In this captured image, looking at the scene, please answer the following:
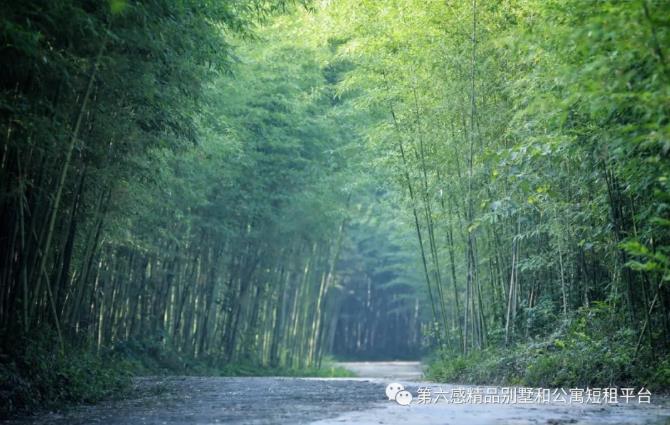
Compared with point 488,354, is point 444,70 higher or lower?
Answer: higher

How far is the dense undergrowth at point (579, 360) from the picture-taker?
5684 millimetres

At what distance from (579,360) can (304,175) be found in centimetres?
650

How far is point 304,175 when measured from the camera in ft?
39.0

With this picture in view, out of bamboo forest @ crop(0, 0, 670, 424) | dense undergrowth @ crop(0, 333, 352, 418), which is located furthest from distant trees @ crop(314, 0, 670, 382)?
dense undergrowth @ crop(0, 333, 352, 418)

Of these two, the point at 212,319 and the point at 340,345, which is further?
the point at 340,345

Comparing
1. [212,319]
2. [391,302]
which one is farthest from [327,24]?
[391,302]

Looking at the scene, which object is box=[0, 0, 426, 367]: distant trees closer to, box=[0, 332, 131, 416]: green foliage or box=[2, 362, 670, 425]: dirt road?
box=[0, 332, 131, 416]: green foliage

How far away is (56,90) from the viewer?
5.37 meters

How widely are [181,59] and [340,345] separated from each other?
2531 centimetres

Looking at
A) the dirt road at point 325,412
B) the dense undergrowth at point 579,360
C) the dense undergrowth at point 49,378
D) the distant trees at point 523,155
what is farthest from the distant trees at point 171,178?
the dense undergrowth at point 579,360

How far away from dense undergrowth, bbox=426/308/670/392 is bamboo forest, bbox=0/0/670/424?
0.02 metres

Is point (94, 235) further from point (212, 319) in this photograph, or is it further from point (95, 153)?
point (212, 319)

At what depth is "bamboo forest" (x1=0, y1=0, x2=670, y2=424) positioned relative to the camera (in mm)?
4758

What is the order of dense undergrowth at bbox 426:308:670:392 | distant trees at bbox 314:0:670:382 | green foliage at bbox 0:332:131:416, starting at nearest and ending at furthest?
1. distant trees at bbox 314:0:670:382
2. green foliage at bbox 0:332:131:416
3. dense undergrowth at bbox 426:308:670:392
